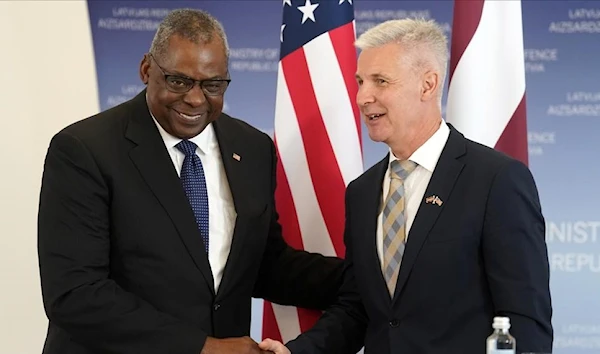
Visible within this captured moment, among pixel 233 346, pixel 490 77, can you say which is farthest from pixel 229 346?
pixel 490 77

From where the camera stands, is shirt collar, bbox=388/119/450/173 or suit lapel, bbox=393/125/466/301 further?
shirt collar, bbox=388/119/450/173

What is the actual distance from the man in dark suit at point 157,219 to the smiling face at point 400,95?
45 centimetres

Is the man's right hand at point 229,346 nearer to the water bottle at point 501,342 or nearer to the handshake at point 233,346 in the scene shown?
the handshake at point 233,346

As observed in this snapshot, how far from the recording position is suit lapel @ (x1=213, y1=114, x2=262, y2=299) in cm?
295

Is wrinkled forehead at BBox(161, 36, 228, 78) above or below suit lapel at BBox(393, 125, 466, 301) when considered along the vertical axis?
above

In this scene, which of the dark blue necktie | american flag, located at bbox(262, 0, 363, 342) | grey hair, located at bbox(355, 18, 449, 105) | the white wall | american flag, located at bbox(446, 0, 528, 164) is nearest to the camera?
grey hair, located at bbox(355, 18, 449, 105)

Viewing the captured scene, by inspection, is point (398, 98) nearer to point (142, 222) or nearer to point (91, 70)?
point (142, 222)

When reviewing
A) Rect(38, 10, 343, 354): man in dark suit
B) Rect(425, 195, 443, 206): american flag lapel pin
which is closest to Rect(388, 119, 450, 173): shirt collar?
Rect(425, 195, 443, 206): american flag lapel pin

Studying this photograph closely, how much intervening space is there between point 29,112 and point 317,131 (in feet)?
6.46

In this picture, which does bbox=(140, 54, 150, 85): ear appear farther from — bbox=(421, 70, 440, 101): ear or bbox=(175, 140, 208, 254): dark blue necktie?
bbox=(421, 70, 440, 101): ear

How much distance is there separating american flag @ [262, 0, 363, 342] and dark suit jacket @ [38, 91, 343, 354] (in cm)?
40

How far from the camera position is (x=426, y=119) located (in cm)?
283

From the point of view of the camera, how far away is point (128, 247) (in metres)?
2.83

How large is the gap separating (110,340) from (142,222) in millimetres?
356
